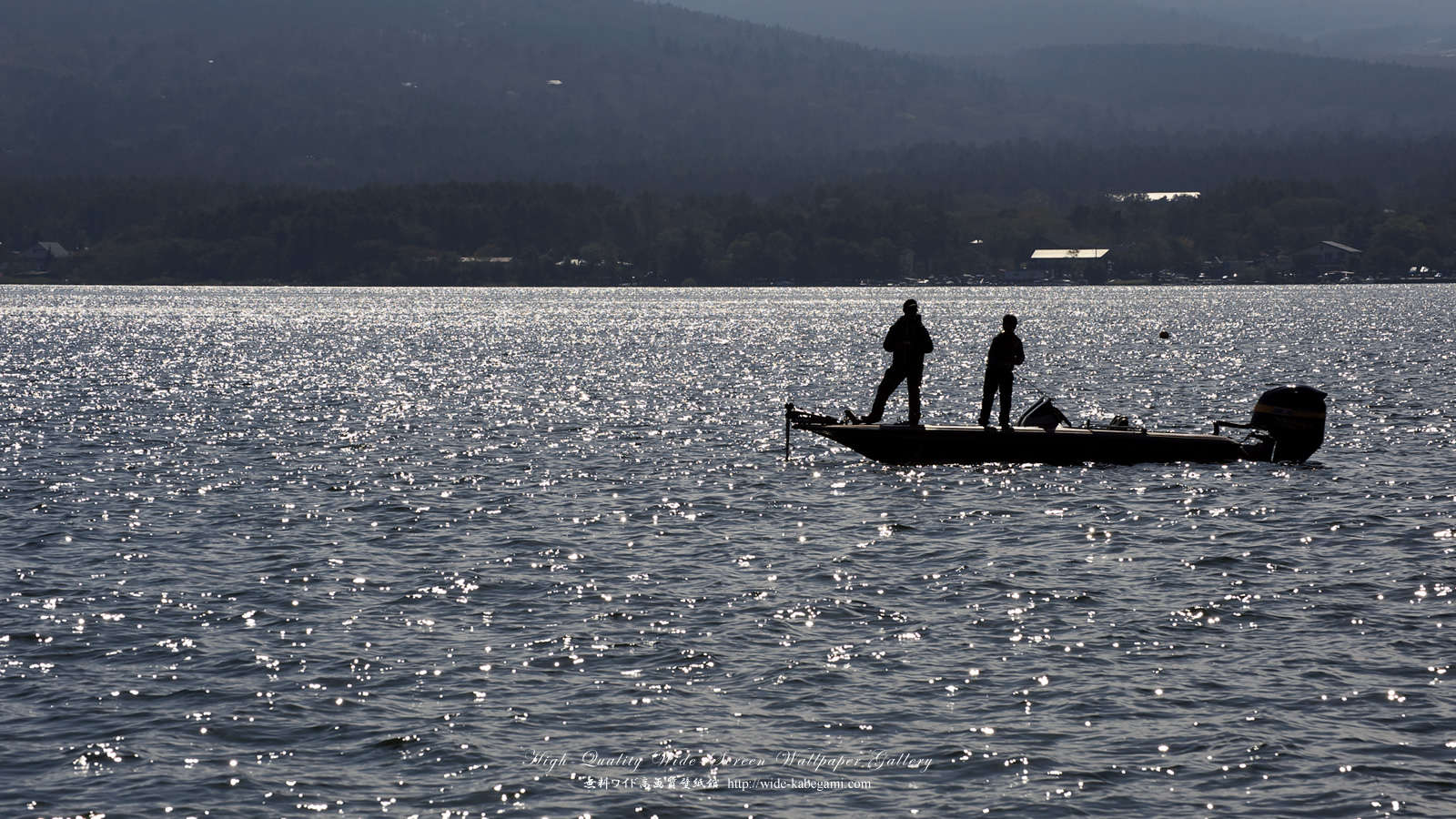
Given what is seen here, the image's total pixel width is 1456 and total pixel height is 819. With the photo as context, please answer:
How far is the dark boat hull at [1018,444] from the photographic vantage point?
31.9 metres

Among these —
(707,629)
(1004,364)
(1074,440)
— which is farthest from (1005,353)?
(707,629)

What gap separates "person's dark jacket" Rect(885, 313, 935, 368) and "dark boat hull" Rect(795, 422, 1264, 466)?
141cm

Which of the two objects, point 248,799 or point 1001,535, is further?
point 1001,535

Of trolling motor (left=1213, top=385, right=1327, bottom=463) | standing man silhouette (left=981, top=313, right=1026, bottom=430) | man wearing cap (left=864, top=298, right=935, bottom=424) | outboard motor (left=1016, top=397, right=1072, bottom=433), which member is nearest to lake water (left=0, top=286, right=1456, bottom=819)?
trolling motor (left=1213, top=385, right=1327, bottom=463)

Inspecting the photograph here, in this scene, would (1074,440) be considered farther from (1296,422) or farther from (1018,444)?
(1296,422)

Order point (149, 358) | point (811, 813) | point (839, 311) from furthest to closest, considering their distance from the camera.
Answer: point (839, 311) → point (149, 358) → point (811, 813)

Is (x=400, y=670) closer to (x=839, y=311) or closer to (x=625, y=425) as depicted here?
(x=625, y=425)

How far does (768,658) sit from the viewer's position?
16.9m

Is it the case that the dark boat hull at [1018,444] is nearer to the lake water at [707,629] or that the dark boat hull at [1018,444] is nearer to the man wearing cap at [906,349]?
the lake water at [707,629]

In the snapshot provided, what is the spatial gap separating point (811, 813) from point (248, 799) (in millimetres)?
4687

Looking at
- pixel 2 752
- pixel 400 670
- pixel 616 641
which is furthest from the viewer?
pixel 616 641

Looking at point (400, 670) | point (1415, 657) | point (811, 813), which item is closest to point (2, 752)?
point (400, 670)

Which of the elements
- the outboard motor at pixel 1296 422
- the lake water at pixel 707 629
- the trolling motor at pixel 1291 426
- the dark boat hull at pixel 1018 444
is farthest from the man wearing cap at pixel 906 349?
the outboard motor at pixel 1296 422

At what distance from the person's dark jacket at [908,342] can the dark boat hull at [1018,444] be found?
4.62 ft
